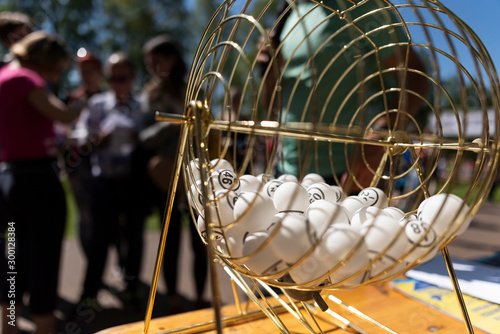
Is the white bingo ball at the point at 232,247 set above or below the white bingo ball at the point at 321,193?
Answer: below

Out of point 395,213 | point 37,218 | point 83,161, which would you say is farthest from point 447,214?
point 83,161

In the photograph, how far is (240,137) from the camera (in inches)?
61.5

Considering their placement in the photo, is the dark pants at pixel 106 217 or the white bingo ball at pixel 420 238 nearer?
the white bingo ball at pixel 420 238

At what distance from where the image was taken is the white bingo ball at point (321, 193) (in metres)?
0.48

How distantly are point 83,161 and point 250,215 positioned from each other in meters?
1.33

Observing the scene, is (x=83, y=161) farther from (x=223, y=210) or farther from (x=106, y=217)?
(x=223, y=210)

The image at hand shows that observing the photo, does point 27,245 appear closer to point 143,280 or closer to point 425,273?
point 143,280

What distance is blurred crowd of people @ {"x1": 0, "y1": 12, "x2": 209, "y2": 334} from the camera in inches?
39.8

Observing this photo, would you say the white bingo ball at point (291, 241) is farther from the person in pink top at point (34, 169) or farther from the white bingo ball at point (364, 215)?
the person in pink top at point (34, 169)

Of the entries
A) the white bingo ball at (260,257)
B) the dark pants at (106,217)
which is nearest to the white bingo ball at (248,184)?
the white bingo ball at (260,257)

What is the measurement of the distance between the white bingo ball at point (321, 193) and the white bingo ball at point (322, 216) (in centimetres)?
8

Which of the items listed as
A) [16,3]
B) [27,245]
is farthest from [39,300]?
[16,3]

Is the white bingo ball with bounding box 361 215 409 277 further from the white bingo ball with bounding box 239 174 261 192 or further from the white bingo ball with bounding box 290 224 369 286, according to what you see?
the white bingo ball with bounding box 239 174 261 192

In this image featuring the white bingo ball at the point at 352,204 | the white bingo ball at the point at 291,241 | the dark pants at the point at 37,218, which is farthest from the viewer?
the dark pants at the point at 37,218
